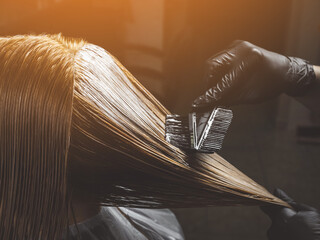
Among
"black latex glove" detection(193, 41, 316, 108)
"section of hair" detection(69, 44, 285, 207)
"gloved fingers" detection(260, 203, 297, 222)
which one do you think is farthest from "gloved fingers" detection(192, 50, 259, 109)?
"gloved fingers" detection(260, 203, 297, 222)

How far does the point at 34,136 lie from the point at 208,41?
22.8 inches

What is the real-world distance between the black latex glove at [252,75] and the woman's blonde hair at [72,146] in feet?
0.76

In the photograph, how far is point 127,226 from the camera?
95 cm

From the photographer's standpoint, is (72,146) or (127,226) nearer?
(72,146)

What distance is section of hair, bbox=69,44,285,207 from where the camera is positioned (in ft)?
2.31

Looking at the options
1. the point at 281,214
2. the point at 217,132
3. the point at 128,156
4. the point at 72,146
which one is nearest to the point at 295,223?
the point at 281,214

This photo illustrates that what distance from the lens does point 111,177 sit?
0.75 m

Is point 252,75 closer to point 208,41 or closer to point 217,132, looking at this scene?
point 208,41

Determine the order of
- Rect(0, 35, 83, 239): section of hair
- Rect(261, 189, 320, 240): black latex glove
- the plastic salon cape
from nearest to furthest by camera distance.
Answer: Rect(0, 35, 83, 239): section of hair → the plastic salon cape → Rect(261, 189, 320, 240): black latex glove

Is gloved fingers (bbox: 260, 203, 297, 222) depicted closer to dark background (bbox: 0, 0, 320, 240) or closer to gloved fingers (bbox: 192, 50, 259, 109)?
dark background (bbox: 0, 0, 320, 240)

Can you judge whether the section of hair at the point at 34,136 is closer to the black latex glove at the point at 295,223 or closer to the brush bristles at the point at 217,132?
the brush bristles at the point at 217,132

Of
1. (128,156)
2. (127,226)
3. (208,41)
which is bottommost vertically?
(127,226)

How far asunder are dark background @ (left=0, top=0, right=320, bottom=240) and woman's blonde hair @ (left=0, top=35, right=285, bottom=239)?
10.8 inches

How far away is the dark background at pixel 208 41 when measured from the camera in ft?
3.30
